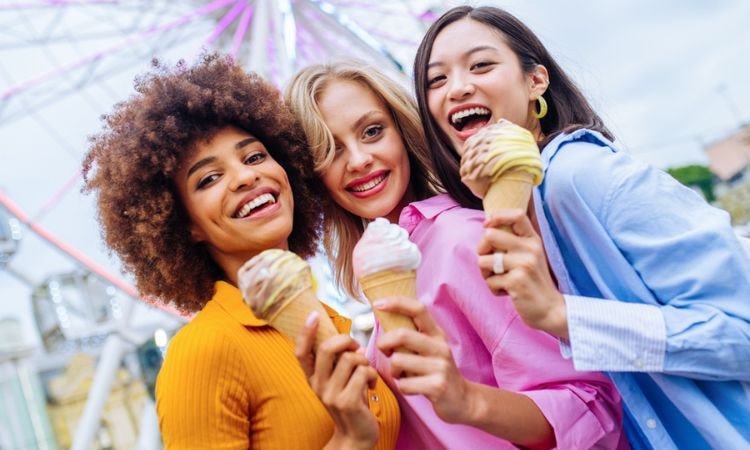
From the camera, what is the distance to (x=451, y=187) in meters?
1.84

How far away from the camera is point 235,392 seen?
1368 millimetres

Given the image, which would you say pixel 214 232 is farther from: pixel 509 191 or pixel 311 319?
pixel 509 191

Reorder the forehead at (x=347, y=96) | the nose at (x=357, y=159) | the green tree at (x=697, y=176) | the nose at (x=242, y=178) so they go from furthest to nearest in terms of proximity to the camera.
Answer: the green tree at (x=697, y=176)
the forehead at (x=347, y=96)
the nose at (x=357, y=159)
the nose at (x=242, y=178)

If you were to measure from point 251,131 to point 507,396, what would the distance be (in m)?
0.97

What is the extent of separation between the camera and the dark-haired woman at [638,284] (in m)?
1.23

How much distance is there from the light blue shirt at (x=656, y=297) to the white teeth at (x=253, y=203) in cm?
63

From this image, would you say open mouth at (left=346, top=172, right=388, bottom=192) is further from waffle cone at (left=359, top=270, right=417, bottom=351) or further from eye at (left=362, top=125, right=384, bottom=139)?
waffle cone at (left=359, top=270, right=417, bottom=351)

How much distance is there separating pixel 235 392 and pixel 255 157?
1.97 feet

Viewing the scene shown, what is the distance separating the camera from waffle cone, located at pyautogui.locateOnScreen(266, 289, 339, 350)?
115cm

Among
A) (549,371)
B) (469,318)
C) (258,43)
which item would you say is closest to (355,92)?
(469,318)

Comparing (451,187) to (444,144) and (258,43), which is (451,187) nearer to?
(444,144)

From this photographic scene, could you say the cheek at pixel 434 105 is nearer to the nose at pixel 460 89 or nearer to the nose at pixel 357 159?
the nose at pixel 460 89

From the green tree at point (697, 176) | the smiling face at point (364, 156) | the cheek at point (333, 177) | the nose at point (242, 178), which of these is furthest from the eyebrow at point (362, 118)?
the green tree at point (697, 176)

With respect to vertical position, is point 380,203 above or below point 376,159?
below
